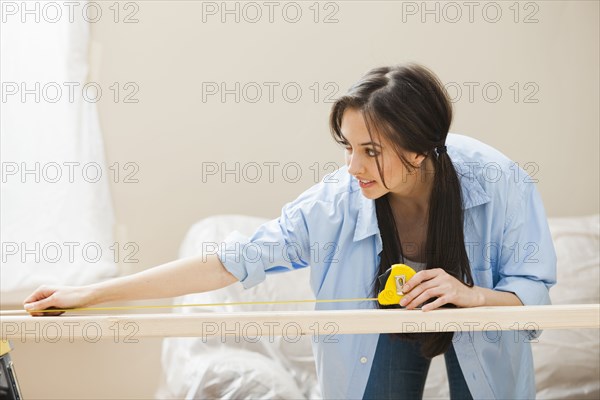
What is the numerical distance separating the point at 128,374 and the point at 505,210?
1596 millimetres

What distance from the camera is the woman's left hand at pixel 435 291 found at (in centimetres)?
124

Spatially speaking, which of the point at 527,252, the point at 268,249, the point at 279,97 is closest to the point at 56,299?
the point at 268,249

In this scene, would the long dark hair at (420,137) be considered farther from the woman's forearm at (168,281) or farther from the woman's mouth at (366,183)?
the woman's forearm at (168,281)

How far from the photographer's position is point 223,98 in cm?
251

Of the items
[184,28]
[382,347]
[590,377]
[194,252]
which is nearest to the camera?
[382,347]

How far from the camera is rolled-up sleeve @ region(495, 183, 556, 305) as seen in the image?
1340mm

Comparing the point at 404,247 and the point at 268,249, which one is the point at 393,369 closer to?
the point at 404,247

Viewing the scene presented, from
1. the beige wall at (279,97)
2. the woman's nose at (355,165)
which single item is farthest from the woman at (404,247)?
the beige wall at (279,97)

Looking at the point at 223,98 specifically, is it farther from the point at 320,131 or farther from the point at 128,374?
the point at 128,374

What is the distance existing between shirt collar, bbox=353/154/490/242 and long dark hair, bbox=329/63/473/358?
0.05 feet

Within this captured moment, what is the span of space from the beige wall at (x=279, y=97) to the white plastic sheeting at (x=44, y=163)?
0.40ft

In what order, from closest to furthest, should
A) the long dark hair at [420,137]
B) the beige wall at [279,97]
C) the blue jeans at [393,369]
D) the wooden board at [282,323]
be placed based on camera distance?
1. the wooden board at [282,323]
2. the long dark hair at [420,137]
3. the blue jeans at [393,369]
4. the beige wall at [279,97]

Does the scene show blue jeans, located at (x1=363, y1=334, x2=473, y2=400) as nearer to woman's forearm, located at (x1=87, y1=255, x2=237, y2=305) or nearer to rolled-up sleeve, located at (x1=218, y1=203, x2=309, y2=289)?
rolled-up sleeve, located at (x1=218, y1=203, x2=309, y2=289)

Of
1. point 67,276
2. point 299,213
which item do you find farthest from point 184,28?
point 299,213
